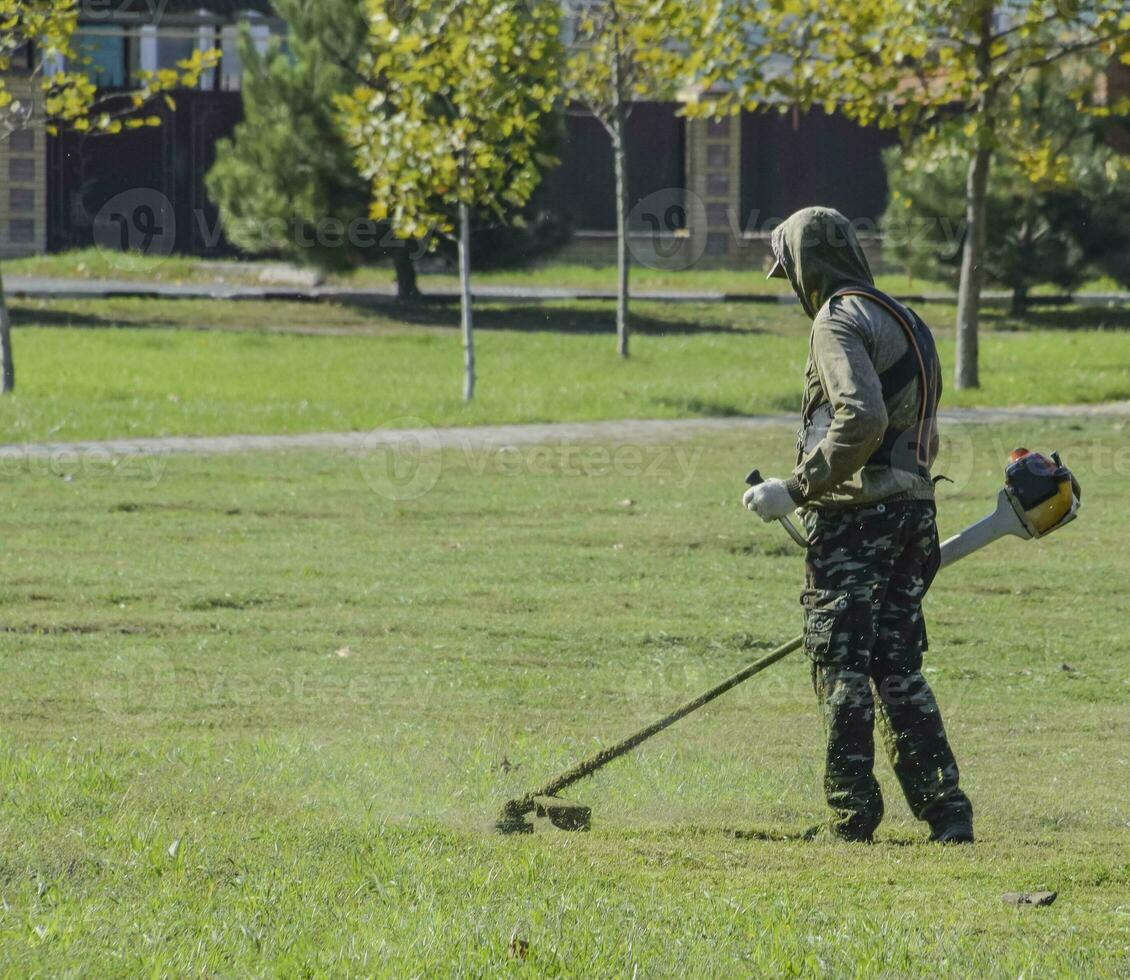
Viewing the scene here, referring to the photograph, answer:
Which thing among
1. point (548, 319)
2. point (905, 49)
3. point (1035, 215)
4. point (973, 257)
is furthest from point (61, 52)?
point (1035, 215)

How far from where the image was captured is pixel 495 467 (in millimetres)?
14156

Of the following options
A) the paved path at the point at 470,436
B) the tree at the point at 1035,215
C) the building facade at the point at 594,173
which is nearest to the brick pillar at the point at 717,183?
the building facade at the point at 594,173

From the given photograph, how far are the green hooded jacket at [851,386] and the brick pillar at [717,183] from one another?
3143cm

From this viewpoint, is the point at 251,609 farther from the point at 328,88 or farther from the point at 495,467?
the point at 328,88

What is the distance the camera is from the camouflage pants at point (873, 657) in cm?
520

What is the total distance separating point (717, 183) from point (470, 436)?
2178cm

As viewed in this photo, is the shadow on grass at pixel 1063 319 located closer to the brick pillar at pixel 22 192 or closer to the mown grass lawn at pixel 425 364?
the mown grass lawn at pixel 425 364

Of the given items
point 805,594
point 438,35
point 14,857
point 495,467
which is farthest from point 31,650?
point 438,35

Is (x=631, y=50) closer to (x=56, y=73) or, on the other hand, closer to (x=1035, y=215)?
(x=1035, y=215)

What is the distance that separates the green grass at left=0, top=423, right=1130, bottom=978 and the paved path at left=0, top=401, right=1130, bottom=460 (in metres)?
1.04

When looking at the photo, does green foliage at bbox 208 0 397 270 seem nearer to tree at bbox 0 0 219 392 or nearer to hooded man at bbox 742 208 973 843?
tree at bbox 0 0 219 392

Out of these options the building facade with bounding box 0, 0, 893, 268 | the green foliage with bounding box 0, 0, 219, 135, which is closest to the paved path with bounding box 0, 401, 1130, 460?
the green foliage with bounding box 0, 0, 219, 135

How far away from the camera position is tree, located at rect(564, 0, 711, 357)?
17219mm

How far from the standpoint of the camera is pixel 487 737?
6.74 meters
